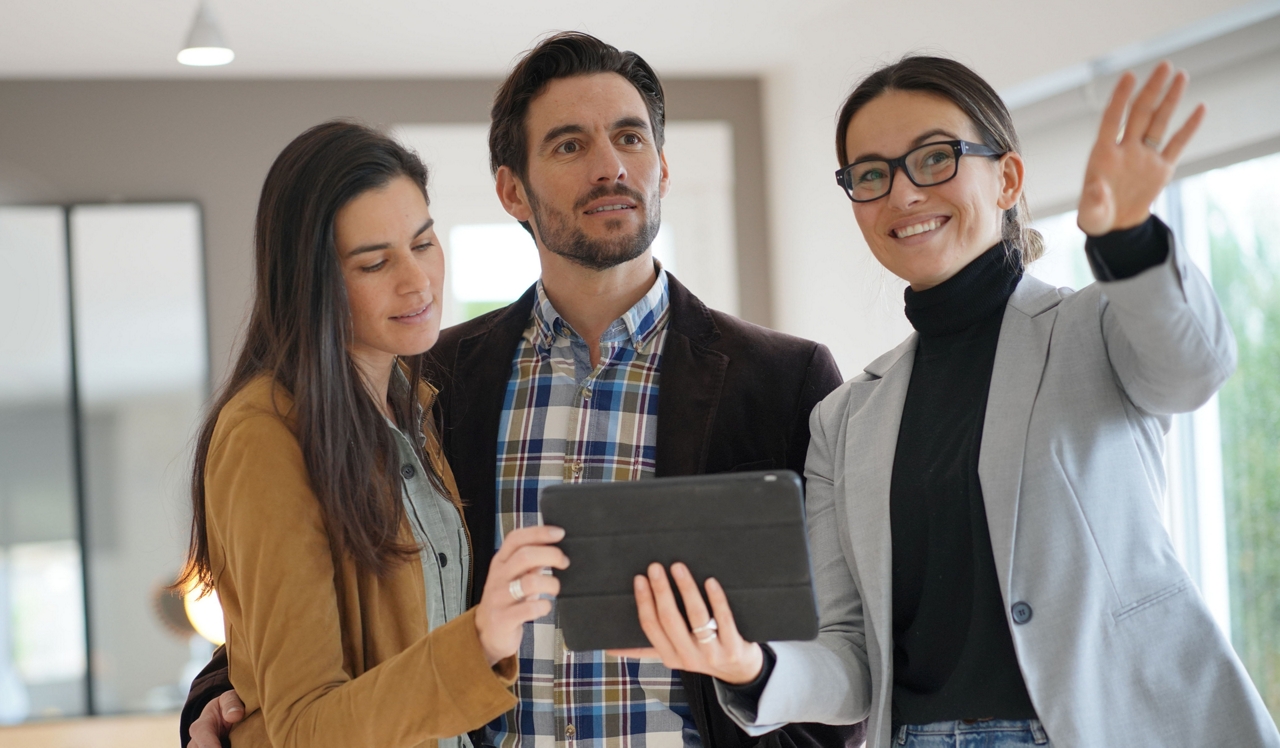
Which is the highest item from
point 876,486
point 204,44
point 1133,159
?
point 204,44

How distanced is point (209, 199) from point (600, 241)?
317 cm

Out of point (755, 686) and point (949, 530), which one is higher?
point (949, 530)

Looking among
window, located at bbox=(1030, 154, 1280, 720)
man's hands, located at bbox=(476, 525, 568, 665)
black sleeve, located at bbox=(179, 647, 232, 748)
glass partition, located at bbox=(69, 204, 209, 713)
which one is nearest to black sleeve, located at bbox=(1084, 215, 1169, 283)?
man's hands, located at bbox=(476, 525, 568, 665)

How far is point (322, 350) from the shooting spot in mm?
1426

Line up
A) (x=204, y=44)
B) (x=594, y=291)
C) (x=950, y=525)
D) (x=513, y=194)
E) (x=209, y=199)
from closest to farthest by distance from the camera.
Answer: (x=950, y=525) < (x=594, y=291) < (x=513, y=194) < (x=204, y=44) < (x=209, y=199)

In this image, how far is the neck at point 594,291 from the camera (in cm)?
189

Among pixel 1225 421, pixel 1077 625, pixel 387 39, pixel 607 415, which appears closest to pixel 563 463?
pixel 607 415

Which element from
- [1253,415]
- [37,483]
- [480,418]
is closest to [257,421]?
[480,418]

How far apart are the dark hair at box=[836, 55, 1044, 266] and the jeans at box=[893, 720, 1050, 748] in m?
0.61

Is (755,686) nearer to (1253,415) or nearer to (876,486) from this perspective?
(876,486)

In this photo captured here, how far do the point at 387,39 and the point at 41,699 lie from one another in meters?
2.72

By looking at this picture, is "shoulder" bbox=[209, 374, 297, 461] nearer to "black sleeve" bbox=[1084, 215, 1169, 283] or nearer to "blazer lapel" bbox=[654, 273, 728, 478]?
"blazer lapel" bbox=[654, 273, 728, 478]

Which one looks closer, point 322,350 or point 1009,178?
point 322,350

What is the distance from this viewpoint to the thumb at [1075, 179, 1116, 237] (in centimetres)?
116
